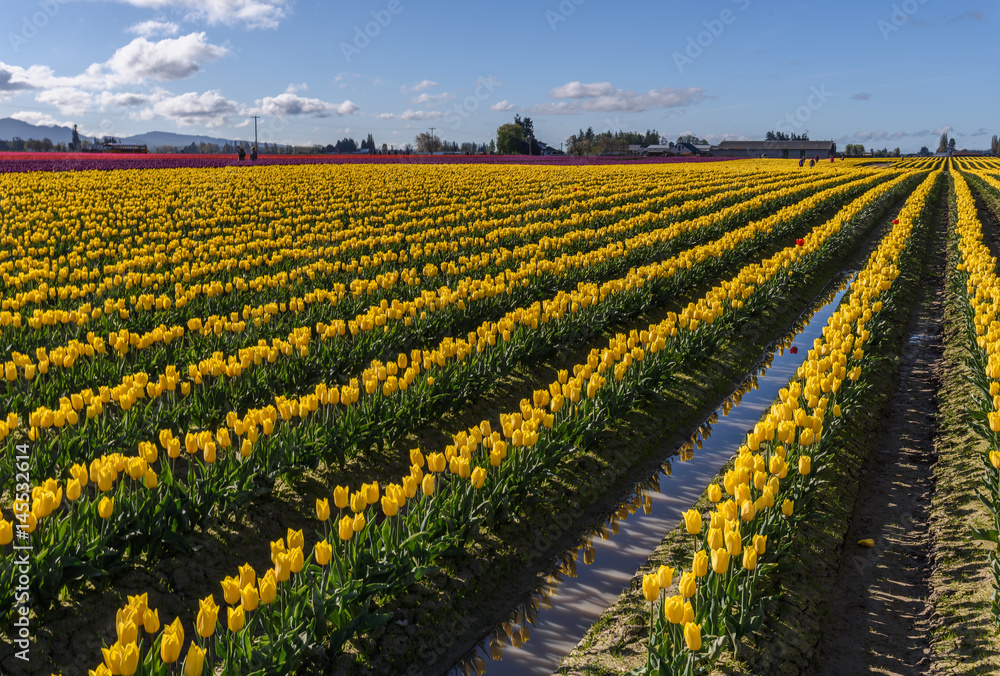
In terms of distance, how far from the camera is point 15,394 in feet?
20.2

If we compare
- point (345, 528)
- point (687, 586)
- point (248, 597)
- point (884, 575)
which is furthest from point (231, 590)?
point (884, 575)

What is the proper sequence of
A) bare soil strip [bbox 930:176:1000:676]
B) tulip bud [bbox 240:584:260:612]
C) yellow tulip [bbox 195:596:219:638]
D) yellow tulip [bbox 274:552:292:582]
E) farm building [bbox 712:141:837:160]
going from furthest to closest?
1. farm building [bbox 712:141:837:160]
2. bare soil strip [bbox 930:176:1000:676]
3. yellow tulip [bbox 274:552:292:582]
4. tulip bud [bbox 240:584:260:612]
5. yellow tulip [bbox 195:596:219:638]

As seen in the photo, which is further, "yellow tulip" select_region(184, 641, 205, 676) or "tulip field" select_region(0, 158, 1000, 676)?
"tulip field" select_region(0, 158, 1000, 676)

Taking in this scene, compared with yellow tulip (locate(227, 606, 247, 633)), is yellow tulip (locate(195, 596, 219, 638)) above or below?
above

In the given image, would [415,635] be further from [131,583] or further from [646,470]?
[646,470]

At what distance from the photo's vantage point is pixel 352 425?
5.71 m

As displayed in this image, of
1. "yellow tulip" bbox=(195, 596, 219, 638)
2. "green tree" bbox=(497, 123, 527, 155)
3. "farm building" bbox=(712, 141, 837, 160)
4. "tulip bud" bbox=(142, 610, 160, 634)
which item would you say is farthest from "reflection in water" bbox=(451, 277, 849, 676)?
"farm building" bbox=(712, 141, 837, 160)

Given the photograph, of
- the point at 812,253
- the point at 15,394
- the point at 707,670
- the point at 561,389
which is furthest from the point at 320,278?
the point at 812,253

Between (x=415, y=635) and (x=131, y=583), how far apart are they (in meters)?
1.84

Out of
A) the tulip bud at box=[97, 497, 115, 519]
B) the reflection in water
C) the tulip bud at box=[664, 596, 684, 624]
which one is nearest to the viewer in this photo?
the tulip bud at box=[664, 596, 684, 624]

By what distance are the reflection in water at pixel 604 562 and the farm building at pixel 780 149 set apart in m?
117

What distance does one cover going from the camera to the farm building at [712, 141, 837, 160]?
116750 mm

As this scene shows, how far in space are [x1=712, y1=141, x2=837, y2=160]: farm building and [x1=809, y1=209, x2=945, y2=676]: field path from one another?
11696cm

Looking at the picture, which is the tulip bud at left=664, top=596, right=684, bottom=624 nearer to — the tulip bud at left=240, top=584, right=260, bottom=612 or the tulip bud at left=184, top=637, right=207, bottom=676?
the tulip bud at left=240, top=584, right=260, bottom=612
